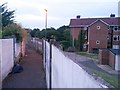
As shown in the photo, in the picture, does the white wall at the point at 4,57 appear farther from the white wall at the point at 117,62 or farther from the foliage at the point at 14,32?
the white wall at the point at 117,62

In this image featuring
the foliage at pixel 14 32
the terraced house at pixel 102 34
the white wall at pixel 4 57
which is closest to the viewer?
the white wall at pixel 4 57

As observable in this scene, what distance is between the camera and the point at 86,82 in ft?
8.90

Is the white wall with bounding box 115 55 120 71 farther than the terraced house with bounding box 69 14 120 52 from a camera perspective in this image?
No

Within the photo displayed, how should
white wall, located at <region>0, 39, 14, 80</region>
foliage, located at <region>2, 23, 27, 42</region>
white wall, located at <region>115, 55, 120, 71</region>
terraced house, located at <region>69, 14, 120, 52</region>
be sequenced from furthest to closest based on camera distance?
terraced house, located at <region>69, 14, 120, 52</region> → white wall, located at <region>115, 55, 120, 71</region> → foliage, located at <region>2, 23, 27, 42</region> → white wall, located at <region>0, 39, 14, 80</region>

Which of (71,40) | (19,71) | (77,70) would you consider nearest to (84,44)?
(71,40)

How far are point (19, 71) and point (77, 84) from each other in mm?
13808

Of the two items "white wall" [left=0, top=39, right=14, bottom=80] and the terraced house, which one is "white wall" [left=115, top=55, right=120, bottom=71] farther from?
the terraced house

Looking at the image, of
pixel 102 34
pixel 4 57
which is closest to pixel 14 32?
pixel 4 57

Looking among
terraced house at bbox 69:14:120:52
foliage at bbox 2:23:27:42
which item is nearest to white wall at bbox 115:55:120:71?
foliage at bbox 2:23:27:42

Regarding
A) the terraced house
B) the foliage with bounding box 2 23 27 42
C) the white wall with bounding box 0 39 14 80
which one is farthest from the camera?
the terraced house

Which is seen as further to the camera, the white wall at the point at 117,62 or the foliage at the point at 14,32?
the white wall at the point at 117,62

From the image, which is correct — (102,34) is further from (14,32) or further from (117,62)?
(14,32)

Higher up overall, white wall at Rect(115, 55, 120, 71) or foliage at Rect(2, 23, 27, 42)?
foliage at Rect(2, 23, 27, 42)

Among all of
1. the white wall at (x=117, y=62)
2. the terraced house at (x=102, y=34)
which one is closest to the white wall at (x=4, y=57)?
the white wall at (x=117, y=62)
